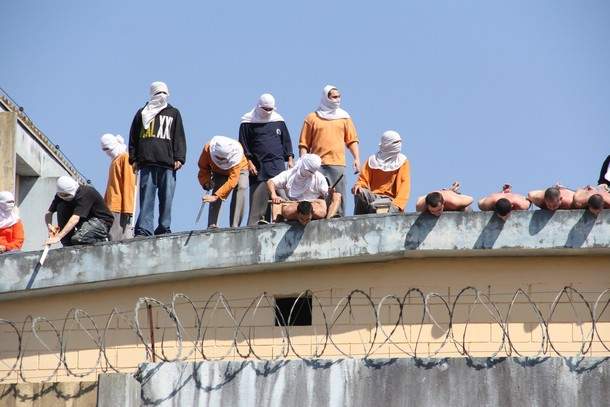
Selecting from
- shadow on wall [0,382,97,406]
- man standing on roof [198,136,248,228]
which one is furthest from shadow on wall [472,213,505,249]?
shadow on wall [0,382,97,406]

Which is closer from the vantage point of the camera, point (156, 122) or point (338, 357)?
point (338, 357)

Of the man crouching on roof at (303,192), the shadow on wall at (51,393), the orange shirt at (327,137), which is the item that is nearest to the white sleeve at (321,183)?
the man crouching on roof at (303,192)

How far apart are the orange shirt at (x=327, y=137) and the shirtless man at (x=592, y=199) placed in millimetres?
3006

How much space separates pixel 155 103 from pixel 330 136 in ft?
6.68

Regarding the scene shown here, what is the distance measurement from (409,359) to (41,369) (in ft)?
14.4

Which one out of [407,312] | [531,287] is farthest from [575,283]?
[407,312]

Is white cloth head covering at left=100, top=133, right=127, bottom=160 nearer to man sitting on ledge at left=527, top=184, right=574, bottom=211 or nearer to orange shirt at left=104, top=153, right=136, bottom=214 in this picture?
orange shirt at left=104, top=153, right=136, bottom=214

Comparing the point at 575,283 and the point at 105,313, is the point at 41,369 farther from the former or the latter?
the point at 575,283

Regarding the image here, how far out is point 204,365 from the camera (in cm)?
1638

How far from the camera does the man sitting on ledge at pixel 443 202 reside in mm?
17500

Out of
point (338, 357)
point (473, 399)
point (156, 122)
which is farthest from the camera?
point (156, 122)

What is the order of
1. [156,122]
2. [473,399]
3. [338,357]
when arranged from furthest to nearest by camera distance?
[156,122], [338,357], [473,399]

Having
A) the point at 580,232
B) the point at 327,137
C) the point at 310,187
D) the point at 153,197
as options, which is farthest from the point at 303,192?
the point at 580,232

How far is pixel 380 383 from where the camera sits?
1611 centimetres
